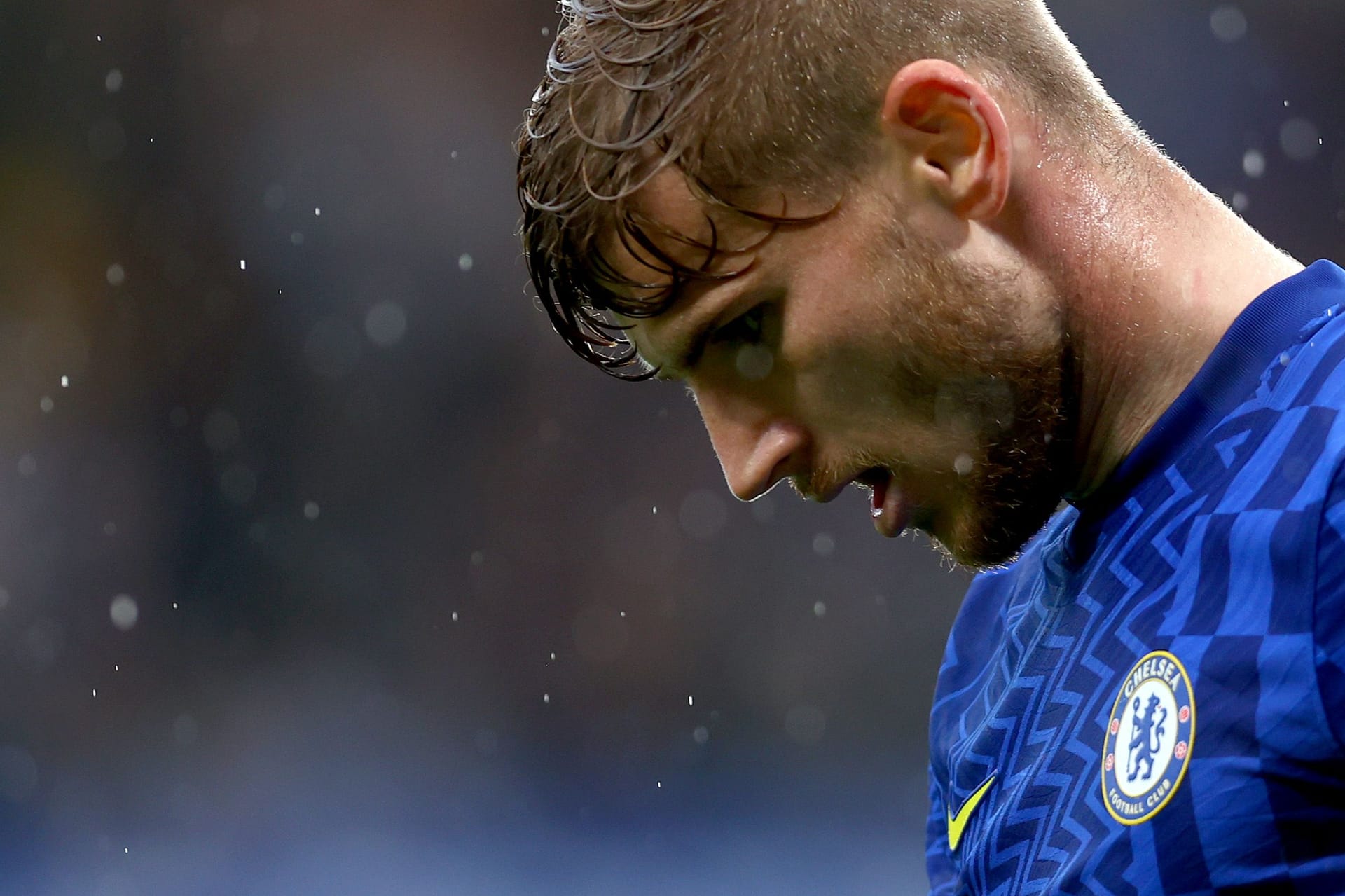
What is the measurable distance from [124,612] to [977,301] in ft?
15.1

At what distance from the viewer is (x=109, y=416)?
5090mm

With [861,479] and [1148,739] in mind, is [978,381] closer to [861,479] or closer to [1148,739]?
[861,479]

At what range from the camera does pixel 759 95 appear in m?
1.16

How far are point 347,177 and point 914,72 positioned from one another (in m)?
4.53

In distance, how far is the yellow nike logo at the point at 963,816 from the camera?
1256 millimetres

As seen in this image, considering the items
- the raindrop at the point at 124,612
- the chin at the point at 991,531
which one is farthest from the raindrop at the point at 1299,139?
the raindrop at the point at 124,612

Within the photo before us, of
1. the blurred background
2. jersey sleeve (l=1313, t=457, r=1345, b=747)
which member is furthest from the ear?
the blurred background

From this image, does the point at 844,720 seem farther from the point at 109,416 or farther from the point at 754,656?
the point at 109,416

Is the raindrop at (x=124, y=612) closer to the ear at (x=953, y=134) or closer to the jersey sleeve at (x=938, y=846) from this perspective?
the jersey sleeve at (x=938, y=846)

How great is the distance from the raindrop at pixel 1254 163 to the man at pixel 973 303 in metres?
4.48

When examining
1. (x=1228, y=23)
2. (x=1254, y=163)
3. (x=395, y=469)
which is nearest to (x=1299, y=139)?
(x=1254, y=163)

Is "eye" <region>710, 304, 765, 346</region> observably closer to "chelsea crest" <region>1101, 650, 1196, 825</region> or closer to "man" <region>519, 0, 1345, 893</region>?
"man" <region>519, 0, 1345, 893</region>

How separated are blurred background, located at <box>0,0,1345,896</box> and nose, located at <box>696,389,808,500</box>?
3803mm

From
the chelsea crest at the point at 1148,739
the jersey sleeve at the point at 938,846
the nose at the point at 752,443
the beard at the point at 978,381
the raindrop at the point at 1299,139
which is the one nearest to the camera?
the chelsea crest at the point at 1148,739
